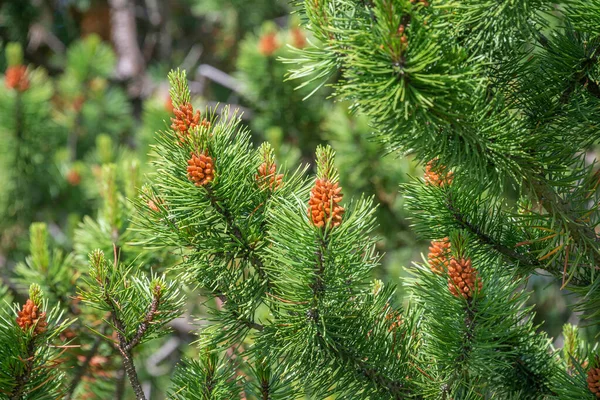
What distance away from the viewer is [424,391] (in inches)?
34.3

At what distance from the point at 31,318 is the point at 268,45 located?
1691 millimetres

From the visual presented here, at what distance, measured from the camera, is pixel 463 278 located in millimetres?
813

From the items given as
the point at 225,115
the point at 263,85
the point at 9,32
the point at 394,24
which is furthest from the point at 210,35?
the point at 394,24

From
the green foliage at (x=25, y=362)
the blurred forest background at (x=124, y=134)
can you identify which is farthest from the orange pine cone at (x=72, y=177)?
the green foliage at (x=25, y=362)

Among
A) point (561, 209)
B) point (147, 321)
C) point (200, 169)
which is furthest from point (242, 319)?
point (561, 209)

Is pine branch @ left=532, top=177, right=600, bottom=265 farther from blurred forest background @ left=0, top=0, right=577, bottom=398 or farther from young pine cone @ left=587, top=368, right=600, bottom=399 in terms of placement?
blurred forest background @ left=0, top=0, right=577, bottom=398

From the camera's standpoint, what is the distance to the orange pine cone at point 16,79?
227cm

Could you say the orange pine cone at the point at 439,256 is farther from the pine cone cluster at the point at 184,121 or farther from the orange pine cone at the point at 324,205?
the pine cone cluster at the point at 184,121

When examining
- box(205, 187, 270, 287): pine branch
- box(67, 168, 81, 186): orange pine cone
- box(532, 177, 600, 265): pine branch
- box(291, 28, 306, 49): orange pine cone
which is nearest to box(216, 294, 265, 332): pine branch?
box(205, 187, 270, 287): pine branch

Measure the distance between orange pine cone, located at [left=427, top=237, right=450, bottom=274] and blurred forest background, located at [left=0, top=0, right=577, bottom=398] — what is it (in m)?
0.55

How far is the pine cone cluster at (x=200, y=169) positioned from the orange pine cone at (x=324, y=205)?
0.47ft

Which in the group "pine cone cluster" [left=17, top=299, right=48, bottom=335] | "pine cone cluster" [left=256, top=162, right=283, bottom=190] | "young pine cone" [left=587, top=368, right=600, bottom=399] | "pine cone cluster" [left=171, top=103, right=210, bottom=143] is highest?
"pine cone cluster" [left=171, top=103, right=210, bottom=143]

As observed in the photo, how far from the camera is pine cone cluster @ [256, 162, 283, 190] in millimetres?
917

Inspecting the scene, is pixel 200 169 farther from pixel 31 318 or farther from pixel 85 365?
pixel 85 365
